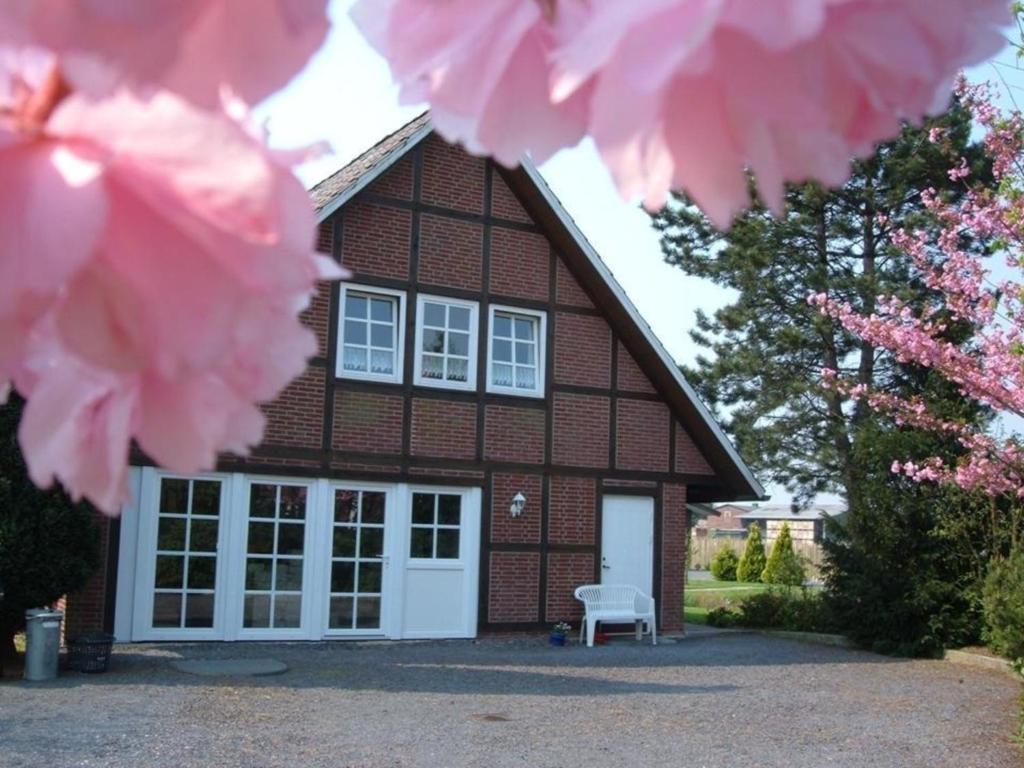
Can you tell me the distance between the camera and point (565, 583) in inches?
536

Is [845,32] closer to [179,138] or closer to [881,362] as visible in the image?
[179,138]

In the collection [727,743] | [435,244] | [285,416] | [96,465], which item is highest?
[435,244]

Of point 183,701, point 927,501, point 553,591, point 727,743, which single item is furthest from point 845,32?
point 927,501

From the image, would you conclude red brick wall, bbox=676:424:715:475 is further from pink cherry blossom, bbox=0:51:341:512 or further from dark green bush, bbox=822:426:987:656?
pink cherry blossom, bbox=0:51:341:512

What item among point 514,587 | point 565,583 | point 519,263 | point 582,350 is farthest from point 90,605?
→ point 582,350

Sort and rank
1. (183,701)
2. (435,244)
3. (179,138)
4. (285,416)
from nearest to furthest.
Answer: (179,138) → (183,701) → (285,416) → (435,244)

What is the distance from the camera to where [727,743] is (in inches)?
307

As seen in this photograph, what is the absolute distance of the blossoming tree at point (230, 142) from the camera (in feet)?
1.33

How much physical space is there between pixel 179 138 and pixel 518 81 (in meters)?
0.18

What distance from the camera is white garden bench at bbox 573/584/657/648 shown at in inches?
526

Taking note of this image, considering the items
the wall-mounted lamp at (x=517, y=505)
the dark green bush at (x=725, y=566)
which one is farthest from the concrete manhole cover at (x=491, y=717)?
the dark green bush at (x=725, y=566)

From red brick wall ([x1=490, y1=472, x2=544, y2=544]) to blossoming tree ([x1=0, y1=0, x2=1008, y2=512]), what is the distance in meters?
12.8

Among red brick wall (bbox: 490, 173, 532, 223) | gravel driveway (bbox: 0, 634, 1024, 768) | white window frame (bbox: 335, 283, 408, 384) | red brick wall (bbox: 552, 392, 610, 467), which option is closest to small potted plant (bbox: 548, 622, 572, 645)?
gravel driveway (bbox: 0, 634, 1024, 768)

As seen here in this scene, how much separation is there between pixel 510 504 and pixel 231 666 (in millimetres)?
4150
